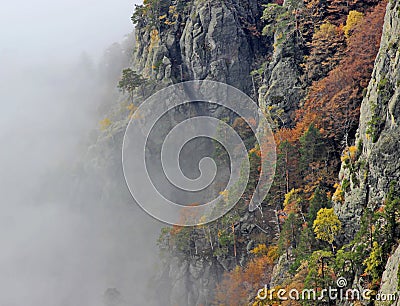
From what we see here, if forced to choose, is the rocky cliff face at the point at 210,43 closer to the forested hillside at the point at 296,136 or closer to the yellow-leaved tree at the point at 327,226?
the forested hillside at the point at 296,136

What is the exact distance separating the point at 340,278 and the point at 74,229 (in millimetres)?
53017

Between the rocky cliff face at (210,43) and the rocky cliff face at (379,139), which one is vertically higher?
the rocky cliff face at (210,43)

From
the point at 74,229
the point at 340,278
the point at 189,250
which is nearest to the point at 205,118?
the point at 189,250

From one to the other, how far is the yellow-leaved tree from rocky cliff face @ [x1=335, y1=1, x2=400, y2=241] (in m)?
0.55

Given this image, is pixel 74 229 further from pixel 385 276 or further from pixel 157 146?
pixel 385 276

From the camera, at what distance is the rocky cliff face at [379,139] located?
94.9ft

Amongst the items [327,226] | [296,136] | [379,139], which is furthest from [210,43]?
[379,139]

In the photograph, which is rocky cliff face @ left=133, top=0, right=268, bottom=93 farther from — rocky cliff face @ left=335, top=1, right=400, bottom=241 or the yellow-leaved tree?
the yellow-leaved tree

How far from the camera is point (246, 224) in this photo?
47.7m

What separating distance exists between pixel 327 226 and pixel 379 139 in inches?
267

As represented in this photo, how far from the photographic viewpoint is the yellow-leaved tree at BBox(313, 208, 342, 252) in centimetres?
3288

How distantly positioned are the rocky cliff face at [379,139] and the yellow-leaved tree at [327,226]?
0.55 meters

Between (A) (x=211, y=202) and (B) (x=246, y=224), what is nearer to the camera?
(B) (x=246, y=224)

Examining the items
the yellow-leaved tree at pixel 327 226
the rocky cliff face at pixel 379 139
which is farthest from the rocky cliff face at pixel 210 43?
the yellow-leaved tree at pixel 327 226
